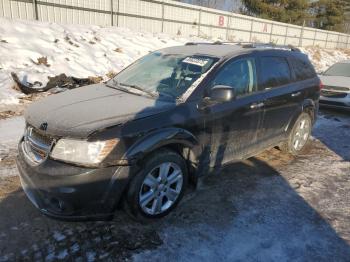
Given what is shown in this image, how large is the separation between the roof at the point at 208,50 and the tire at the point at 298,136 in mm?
1771

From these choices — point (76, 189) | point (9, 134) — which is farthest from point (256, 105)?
point (9, 134)

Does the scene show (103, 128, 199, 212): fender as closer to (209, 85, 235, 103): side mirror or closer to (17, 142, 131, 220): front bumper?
(17, 142, 131, 220): front bumper

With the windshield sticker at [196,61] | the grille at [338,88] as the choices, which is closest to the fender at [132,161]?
the windshield sticker at [196,61]

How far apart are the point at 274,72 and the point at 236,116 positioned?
3.99 feet

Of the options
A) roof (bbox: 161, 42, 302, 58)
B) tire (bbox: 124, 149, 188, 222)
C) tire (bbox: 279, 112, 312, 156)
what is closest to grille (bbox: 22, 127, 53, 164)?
tire (bbox: 124, 149, 188, 222)

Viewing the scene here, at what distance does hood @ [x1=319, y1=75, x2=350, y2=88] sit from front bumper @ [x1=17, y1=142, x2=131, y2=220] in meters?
7.96

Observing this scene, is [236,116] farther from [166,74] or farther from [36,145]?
[36,145]

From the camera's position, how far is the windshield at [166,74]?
13.0 ft

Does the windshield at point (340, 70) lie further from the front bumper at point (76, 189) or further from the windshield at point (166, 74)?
the front bumper at point (76, 189)

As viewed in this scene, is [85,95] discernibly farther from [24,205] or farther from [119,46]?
[119,46]

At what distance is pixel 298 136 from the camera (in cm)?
584

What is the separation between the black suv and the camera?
3039 mm

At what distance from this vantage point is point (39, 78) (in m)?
9.40

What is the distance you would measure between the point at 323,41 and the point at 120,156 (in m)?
38.6
